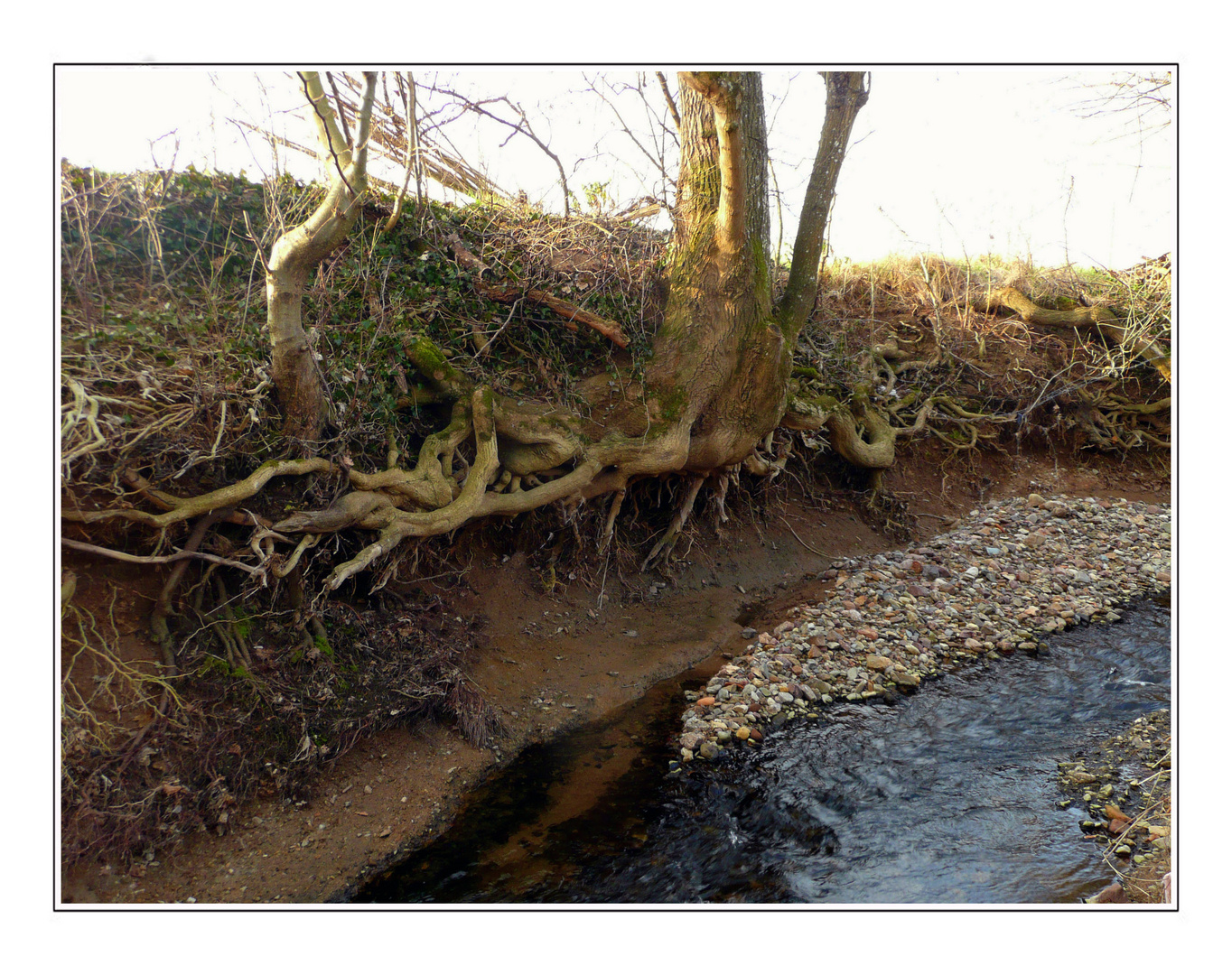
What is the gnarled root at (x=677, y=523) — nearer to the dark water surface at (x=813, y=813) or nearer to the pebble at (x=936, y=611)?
the pebble at (x=936, y=611)

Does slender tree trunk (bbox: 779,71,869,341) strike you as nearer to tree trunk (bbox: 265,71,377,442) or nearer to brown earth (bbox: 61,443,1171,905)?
brown earth (bbox: 61,443,1171,905)

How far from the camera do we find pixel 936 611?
7258 mm

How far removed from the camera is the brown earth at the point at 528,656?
154 inches

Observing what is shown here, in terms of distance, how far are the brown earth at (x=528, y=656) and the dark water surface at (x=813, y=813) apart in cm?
30

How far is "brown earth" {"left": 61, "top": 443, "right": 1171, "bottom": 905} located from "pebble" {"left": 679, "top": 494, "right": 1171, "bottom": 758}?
1.63 feet

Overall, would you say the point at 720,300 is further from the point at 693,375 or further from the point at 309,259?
the point at 309,259

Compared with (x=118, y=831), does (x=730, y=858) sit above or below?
below

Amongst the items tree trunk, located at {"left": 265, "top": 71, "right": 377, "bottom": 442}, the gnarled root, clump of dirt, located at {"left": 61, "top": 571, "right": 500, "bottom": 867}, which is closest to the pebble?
the gnarled root

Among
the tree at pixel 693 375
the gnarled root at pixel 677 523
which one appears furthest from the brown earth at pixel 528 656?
the tree at pixel 693 375

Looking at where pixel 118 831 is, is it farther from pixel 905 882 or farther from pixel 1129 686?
pixel 1129 686

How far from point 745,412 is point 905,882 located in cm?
411

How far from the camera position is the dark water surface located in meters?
3.82

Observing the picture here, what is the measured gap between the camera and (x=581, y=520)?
6953 mm

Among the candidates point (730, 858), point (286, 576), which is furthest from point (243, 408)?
point (730, 858)
